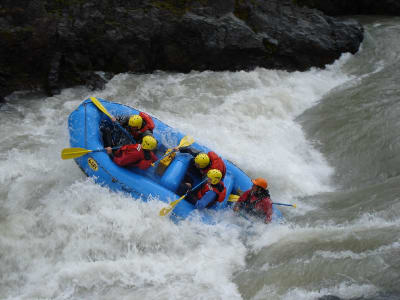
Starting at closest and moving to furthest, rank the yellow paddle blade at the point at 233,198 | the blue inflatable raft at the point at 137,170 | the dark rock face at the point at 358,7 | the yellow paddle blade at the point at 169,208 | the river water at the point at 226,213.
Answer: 1. the river water at the point at 226,213
2. the yellow paddle blade at the point at 169,208
3. the blue inflatable raft at the point at 137,170
4. the yellow paddle blade at the point at 233,198
5. the dark rock face at the point at 358,7

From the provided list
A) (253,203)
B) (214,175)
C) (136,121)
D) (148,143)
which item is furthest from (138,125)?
(253,203)

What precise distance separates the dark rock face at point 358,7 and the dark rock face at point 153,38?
225cm

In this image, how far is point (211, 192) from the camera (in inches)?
230

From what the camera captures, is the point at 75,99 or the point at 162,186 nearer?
the point at 162,186

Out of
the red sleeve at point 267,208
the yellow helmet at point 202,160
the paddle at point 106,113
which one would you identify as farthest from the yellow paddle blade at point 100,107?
the red sleeve at point 267,208

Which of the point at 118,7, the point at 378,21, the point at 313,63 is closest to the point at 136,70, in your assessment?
the point at 118,7

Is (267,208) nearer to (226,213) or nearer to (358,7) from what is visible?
(226,213)

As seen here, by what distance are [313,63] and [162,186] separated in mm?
6716

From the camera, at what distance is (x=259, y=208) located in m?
5.84

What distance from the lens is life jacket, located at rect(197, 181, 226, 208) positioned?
591 centimetres

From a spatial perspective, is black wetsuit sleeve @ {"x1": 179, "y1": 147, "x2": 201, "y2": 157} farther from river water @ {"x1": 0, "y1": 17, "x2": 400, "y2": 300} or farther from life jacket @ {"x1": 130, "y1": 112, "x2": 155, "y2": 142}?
river water @ {"x1": 0, "y1": 17, "x2": 400, "y2": 300}

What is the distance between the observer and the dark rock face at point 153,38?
29.2 ft

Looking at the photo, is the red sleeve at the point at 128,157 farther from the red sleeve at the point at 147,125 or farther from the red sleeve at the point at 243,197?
the red sleeve at the point at 243,197

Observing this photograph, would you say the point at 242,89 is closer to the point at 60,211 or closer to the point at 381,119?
the point at 381,119
